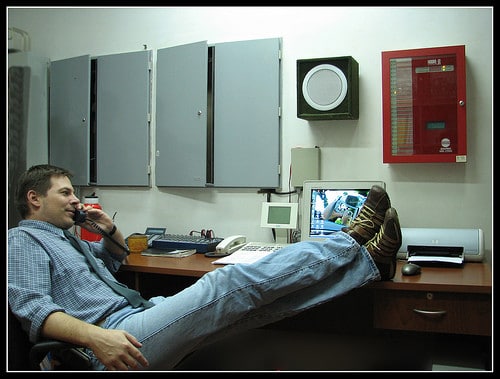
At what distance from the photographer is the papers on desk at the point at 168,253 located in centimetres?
230

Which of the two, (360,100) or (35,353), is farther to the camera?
(360,100)

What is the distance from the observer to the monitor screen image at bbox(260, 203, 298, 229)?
2.50 meters

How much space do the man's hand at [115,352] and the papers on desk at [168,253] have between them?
75 centimetres

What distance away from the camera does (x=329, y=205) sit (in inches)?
90.7

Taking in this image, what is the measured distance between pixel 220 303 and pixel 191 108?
1.47 meters

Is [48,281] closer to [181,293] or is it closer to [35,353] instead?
[35,353]

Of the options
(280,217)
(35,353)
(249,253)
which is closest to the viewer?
(35,353)

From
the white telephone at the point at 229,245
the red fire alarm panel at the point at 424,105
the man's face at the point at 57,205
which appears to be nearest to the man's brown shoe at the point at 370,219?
the red fire alarm panel at the point at 424,105

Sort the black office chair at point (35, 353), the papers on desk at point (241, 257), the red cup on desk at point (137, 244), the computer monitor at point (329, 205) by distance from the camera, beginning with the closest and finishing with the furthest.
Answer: the black office chair at point (35, 353) → the papers on desk at point (241, 257) → the computer monitor at point (329, 205) → the red cup on desk at point (137, 244)

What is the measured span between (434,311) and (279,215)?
1005mm

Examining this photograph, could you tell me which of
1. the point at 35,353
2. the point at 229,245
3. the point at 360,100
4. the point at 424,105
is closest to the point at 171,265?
the point at 229,245

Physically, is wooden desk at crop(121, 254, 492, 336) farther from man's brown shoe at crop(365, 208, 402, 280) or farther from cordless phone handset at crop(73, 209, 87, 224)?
cordless phone handset at crop(73, 209, 87, 224)

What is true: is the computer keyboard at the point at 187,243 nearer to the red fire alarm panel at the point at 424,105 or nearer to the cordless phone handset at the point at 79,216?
the cordless phone handset at the point at 79,216

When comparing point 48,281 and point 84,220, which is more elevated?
point 84,220
